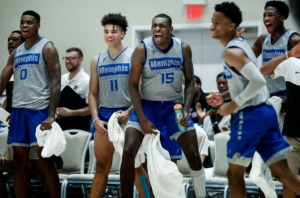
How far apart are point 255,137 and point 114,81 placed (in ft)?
6.75

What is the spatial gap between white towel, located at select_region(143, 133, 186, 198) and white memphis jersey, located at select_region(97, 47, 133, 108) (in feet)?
2.63

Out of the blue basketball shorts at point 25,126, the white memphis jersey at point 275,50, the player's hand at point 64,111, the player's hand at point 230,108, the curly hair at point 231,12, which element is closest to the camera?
the player's hand at point 230,108

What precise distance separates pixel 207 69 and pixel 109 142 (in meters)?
4.72

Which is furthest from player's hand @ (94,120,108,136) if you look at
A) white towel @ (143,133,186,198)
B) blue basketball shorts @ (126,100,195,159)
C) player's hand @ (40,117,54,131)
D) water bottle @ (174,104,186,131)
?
water bottle @ (174,104,186,131)

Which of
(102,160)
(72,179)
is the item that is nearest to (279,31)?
(102,160)

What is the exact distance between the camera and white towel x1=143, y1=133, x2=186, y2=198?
575 centimetres

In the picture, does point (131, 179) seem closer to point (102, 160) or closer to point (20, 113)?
point (102, 160)

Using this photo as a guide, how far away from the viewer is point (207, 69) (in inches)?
425

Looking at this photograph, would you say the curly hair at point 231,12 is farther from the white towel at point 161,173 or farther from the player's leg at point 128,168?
the player's leg at point 128,168

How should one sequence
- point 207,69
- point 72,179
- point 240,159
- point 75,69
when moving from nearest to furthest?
point 240,159 → point 72,179 → point 75,69 → point 207,69

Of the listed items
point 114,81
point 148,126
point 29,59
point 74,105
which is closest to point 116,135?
point 148,126

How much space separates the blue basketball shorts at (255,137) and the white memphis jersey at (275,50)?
4.93ft

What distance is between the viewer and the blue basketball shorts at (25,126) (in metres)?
6.65

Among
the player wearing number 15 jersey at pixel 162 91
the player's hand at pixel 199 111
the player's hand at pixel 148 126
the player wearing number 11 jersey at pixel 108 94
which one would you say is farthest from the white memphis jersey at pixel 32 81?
the player's hand at pixel 199 111
